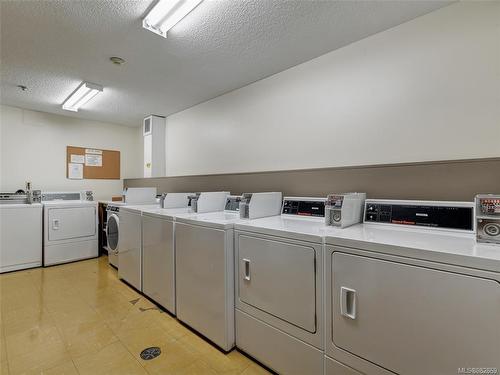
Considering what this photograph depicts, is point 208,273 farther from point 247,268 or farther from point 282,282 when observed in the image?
point 282,282

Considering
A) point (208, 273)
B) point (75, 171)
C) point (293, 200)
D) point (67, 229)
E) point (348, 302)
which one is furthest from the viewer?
point (75, 171)

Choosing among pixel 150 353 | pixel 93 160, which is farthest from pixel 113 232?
pixel 150 353

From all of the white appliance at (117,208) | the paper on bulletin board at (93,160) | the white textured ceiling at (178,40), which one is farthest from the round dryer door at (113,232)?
the white textured ceiling at (178,40)

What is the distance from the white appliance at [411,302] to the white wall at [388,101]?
605mm

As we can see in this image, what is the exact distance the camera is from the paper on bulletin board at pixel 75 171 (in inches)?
166

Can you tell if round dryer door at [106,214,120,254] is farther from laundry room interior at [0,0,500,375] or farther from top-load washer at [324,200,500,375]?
top-load washer at [324,200,500,375]

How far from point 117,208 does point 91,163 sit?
69.8 inches

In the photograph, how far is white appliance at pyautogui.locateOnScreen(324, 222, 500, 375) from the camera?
34.4 inches

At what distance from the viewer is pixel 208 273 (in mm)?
1772

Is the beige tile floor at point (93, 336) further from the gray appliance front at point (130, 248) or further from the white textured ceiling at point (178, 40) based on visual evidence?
the white textured ceiling at point (178, 40)

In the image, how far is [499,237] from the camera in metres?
1.08

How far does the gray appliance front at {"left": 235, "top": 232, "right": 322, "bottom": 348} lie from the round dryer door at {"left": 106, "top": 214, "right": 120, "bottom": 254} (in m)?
2.35

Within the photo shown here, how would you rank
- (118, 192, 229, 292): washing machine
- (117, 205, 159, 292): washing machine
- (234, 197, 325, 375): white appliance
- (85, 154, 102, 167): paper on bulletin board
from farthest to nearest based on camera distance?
(85, 154, 102, 167): paper on bulletin board
(117, 205, 159, 292): washing machine
(118, 192, 229, 292): washing machine
(234, 197, 325, 375): white appliance

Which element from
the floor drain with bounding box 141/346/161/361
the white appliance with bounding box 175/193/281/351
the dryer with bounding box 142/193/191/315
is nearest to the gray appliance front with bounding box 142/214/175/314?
the dryer with bounding box 142/193/191/315
